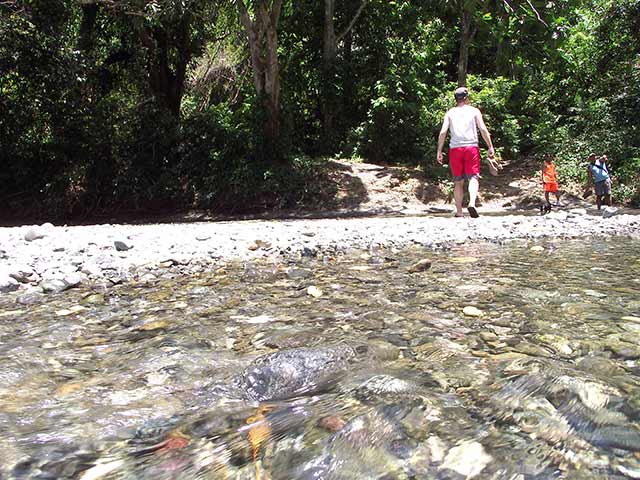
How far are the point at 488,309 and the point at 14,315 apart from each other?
374 centimetres

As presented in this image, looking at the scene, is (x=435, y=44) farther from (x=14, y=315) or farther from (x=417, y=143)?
(x=14, y=315)

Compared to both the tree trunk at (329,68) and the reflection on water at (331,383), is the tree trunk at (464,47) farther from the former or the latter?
the reflection on water at (331,383)

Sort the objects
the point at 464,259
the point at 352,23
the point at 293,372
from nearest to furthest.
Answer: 1. the point at 293,372
2. the point at 464,259
3. the point at 352,23

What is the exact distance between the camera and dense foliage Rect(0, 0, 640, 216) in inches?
538

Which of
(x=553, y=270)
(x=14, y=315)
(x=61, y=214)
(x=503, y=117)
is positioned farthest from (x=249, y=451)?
(x=503, y=117)

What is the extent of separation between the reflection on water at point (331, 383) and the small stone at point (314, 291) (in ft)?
0.15

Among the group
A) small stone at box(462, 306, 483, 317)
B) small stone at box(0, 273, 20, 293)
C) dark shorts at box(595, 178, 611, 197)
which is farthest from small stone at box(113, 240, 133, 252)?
dark shorts at box(595, 178, 611, 197)

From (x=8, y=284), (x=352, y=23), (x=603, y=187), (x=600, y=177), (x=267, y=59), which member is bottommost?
(x=8, y=284)

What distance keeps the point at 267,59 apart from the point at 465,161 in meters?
8.76

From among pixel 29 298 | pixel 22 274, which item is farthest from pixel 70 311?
pixel 22 274

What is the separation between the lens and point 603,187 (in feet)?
42.1

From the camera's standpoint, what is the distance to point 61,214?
14.9 metres

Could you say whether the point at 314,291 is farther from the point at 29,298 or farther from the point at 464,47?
the point at 464,47

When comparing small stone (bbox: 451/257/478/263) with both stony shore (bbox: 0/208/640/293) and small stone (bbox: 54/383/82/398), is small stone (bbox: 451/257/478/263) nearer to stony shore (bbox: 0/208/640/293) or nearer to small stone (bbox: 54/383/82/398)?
stony shore (bbox: 0/208/640/293)
